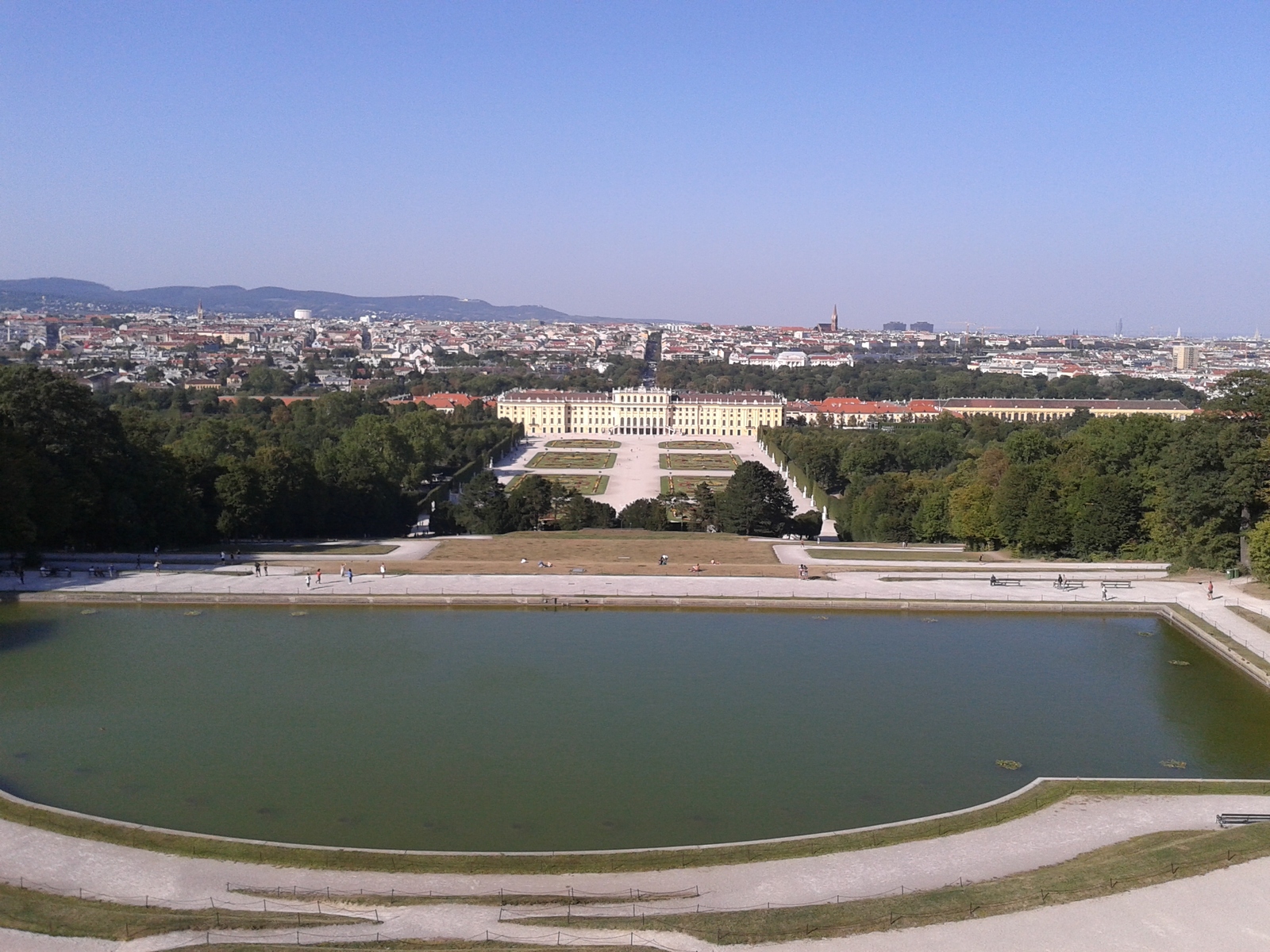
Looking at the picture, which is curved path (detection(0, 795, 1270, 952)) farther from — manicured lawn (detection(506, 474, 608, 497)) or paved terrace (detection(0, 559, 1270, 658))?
manicured lawn (detection(506, 474, 608, 497))

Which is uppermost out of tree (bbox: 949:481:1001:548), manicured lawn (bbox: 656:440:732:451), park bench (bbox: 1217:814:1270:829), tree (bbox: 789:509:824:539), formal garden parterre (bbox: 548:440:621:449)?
tree (bbox: 949:481:1001:548)

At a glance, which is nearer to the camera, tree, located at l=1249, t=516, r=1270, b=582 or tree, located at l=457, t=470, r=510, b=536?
tree, located at l=1249, t=516, r=1270, b=582

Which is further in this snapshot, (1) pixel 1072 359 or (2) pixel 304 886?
(1) pixel 1072 359

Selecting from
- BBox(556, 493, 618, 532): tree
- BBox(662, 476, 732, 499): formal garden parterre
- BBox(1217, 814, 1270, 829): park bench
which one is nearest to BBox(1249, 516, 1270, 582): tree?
BBox(1217, 814, 1270, 829): park bench

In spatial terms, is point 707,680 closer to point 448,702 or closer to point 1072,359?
point 448,702

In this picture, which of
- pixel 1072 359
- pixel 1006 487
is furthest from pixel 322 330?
pixel 1006 487

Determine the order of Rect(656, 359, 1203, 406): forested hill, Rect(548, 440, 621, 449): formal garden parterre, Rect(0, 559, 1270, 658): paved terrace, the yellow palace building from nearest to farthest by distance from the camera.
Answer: Rect(0, 559, 1270, 658): paved terrace → Rect(548, 440, 621, 449): formal garden parterre → the yellow palace building → Rect(656, 359, 1203, 406): forested hill

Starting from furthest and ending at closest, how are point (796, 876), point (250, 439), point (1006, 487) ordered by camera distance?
point (250, 439) → point (1006, 487) → point (796, 876)
